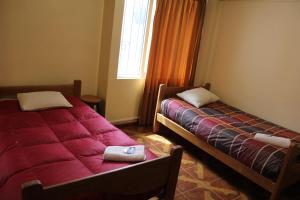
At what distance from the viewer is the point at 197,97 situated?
366cm

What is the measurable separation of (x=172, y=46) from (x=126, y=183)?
2.66 metres

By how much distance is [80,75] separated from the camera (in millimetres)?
3482

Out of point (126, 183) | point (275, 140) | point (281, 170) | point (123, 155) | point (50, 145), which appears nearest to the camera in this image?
point (126, 183)

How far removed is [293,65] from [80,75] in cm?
277

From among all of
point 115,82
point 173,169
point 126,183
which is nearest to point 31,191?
point 126,183

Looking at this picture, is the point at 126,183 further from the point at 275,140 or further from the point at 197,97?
the point at 197,97

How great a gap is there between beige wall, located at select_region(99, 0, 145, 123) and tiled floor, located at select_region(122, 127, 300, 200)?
517 millimetres

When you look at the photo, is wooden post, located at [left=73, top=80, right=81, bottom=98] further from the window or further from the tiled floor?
the tiled floor

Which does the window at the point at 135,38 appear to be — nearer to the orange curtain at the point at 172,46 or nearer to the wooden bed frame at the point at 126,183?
the orange curtain at the point at 172,46

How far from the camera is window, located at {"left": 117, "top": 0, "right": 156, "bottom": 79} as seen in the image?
11.5ft

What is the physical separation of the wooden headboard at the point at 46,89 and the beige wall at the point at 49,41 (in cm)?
10

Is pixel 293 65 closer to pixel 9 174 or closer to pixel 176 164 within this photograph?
pixel 176 164

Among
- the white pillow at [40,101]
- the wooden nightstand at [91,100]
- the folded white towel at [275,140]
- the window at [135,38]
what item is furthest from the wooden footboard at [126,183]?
the window at [135,38]

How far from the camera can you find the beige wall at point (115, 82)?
10.7 feet
